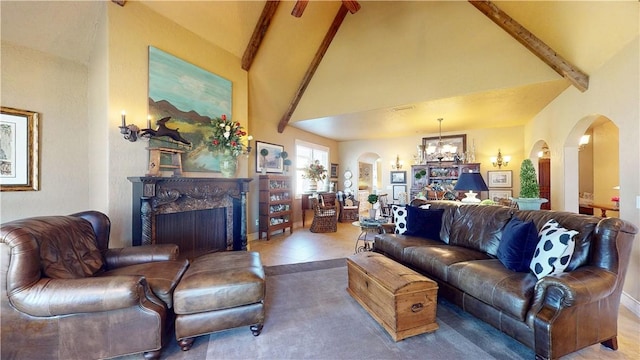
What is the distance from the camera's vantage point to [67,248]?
6.57 feet

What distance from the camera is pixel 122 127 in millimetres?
2959

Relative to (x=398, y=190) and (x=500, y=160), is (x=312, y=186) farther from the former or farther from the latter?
(x=500, y=160)

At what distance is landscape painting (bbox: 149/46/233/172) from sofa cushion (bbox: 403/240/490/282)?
3337 mm

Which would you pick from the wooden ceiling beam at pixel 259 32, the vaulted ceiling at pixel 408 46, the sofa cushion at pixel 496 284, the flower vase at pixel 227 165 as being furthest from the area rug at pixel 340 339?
the wooden ceiling beam at pixel 259 32

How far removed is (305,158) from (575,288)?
6415mm

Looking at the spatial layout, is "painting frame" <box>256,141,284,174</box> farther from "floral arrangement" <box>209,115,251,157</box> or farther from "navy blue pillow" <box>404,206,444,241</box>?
"navy blue pillow" <box>404,206,444,241</box>

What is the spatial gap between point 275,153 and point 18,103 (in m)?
4.11

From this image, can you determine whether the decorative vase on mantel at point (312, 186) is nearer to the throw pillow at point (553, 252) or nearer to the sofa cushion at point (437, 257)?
the sofa cushion at point (437, 257)

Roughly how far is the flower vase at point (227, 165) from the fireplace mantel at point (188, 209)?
156mm

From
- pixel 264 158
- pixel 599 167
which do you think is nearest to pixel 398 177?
pixel 264 158

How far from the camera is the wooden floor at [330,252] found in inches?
73.8

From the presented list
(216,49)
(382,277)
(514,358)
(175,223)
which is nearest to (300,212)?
(175,223)

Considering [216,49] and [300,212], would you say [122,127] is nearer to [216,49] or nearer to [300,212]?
[216,49]

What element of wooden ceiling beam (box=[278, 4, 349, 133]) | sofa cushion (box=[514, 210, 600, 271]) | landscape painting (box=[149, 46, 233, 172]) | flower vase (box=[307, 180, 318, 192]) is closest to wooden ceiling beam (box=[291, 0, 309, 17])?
landscape painting (box=[149, 46, 233, 172])
